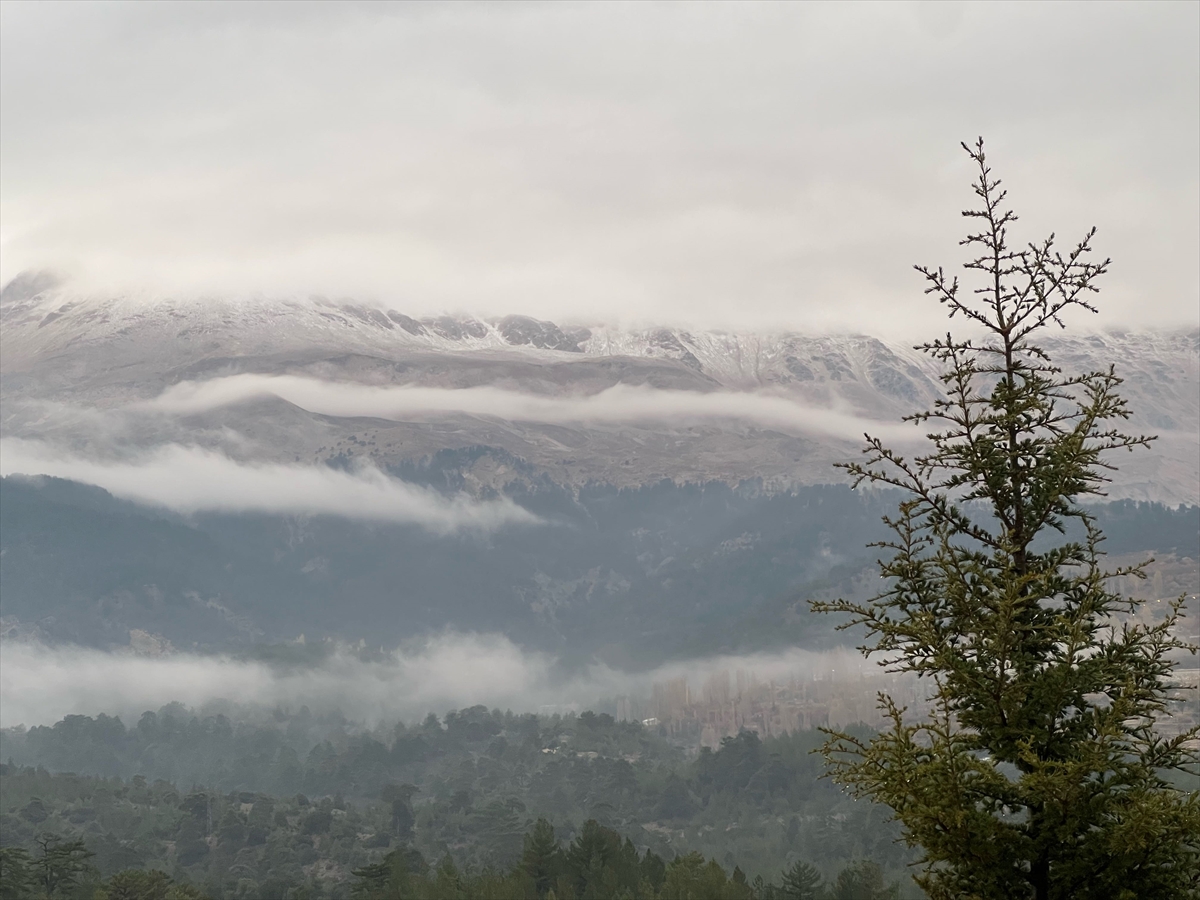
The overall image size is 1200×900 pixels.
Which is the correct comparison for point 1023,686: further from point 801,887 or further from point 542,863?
point 542,863

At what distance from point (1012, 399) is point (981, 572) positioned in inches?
166

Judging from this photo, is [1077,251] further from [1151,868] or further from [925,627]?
[1151,868]

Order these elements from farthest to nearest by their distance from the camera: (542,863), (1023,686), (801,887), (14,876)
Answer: (542,863) → (801,887) → (14,876) → (1023,686)

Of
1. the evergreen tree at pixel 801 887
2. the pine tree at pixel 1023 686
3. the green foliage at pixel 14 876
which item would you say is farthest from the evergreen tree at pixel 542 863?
the pine tree at pixel 1023 686

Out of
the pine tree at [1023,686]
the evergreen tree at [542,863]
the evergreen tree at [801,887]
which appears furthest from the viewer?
the evergreen tree at [542,863]

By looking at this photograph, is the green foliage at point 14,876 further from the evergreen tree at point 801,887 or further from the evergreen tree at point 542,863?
the evergreen tree at point 801,887

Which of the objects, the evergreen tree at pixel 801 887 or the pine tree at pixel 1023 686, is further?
the evergreen tree at pixel 801 887

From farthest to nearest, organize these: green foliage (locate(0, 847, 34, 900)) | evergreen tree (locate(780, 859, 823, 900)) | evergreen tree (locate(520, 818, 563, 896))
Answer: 1. evergreen tree (locate(520, 818, 563, 896))
2. evergreen tree (locate(780, 859, 823, 900))
3. green foliage (locate(0, 847, 34, 900))

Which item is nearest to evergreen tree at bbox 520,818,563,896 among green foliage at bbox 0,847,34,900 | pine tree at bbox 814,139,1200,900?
green foliage at bbox 0,847,34,900

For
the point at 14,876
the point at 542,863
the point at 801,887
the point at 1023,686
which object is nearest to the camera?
the point at 1023,686

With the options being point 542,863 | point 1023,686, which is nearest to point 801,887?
point 542,863

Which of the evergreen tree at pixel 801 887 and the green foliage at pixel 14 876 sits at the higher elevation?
the green foliage at pixel 14 876

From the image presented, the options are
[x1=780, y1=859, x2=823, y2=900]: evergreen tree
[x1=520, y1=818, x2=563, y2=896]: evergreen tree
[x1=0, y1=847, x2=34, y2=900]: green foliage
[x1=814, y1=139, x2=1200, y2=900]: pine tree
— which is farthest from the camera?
[x1=520, y1=818, x2=563, y2=896]: evergreen tree

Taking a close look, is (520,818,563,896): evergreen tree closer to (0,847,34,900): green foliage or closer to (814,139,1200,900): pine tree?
(0,847,34,900): green foliage
